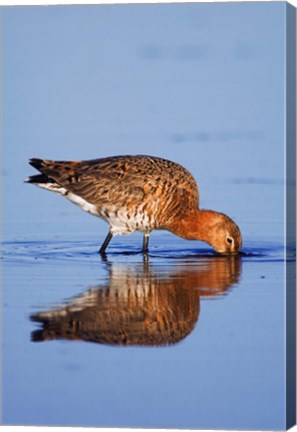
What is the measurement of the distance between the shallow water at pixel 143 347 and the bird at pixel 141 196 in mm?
1345

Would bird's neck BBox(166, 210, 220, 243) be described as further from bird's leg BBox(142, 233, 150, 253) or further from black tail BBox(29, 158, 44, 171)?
black tail BBox(29, 158, 44, 171)

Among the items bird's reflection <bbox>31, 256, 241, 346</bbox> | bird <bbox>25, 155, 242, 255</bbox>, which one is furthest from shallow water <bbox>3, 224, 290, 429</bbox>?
bird <bbox>25, 155, 242, 255</bbox>

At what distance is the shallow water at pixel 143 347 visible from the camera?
351 inches

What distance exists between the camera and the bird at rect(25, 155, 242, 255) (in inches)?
515

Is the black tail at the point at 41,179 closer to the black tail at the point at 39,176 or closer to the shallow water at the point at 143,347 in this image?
the black tail at the point at 39,176

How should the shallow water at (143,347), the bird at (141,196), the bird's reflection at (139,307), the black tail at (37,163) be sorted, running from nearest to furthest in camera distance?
the shallow water at (143,347) < the bird's reflection at (139,307) < the bird at (141,196) < the black tail at (37,163)

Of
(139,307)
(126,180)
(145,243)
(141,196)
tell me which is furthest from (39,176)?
(139,307)

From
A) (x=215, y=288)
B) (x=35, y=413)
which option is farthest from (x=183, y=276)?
(x=35, y=413)

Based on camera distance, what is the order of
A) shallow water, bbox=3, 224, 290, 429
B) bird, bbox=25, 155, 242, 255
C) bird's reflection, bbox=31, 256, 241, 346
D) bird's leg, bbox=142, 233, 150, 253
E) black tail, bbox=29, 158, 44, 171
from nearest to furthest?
shallow water, bbox=3, 224, 290, 429 < bird's reflection, bbox=31, 256, 241, 346 < bird, bbox=25, 155, 242, 255 < bird's leg, bbox=142, 233, 150, 253 < black tail, bbox=29, 158, 44, 171

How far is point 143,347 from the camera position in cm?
945

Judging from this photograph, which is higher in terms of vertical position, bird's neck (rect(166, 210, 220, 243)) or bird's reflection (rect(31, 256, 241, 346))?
bird's neck (rect(166, 210, 220, 243))

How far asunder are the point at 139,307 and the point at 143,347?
0.91 meters

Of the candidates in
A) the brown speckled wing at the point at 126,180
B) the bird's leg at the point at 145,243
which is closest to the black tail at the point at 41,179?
the brown speckled wing at the point at 126,180

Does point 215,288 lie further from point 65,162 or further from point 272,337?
point 65,162
